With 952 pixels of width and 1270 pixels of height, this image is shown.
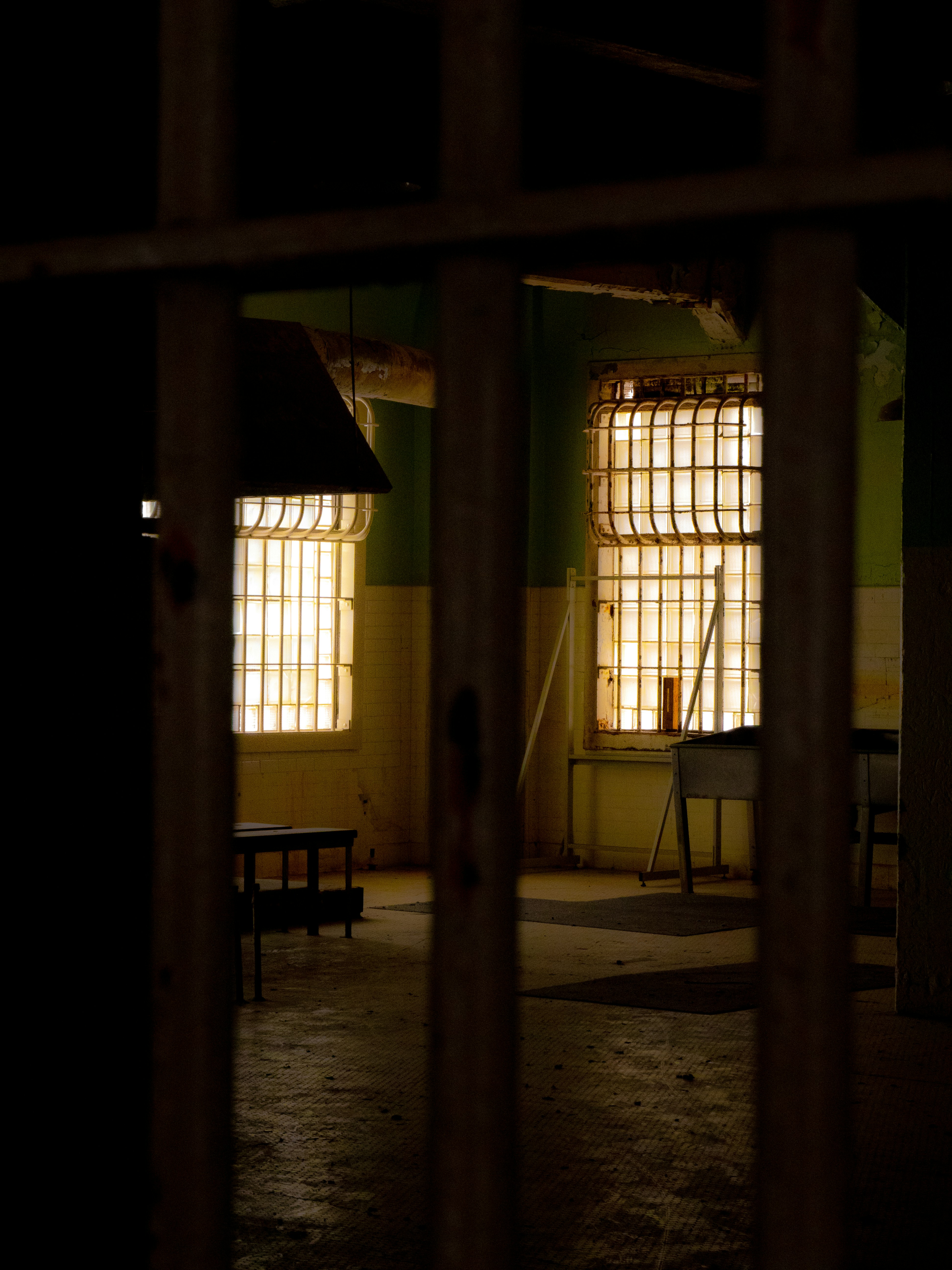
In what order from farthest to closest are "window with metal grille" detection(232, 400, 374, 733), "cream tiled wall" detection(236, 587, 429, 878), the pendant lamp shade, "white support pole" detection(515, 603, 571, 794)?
1. "white support pole" detection(515, 603, 571, 794)
2. "cream tiled wall" detection(236, 587, 429, 878)
3. "window with metal grille" detection(232, 400, 374, 733)
4. the pendant lamp shade

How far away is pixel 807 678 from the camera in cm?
88

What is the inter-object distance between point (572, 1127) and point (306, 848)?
106 inches

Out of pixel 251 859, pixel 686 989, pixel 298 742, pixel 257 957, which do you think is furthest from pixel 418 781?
pixel 257 957

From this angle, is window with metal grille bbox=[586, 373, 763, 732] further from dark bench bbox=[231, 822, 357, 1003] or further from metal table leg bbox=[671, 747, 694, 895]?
dark bench bbox=[231, 822, 357, 1003]

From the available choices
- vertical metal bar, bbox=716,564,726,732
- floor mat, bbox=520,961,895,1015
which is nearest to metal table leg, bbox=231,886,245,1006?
floor mat, bbox=520,961,895,1015

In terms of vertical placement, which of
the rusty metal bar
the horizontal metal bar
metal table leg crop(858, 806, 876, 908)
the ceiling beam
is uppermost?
the ceiling beam

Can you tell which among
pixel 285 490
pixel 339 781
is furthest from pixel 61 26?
pixel 339 781

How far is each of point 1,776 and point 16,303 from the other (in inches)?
16.8

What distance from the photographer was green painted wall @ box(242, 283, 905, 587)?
10023 mm

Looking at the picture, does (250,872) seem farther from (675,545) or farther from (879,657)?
(879,657)

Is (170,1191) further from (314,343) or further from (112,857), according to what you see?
(314,343)

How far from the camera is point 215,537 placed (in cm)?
102

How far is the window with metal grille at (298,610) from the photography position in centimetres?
936

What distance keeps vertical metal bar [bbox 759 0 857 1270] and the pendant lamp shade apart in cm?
352
